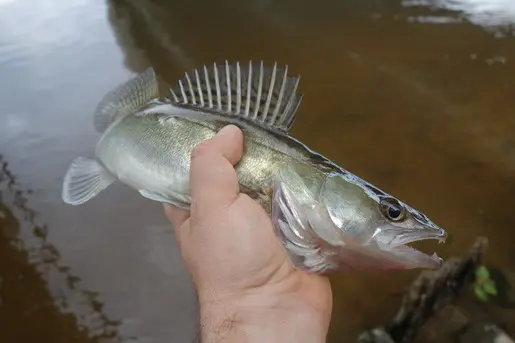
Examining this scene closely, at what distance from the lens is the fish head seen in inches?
62.4

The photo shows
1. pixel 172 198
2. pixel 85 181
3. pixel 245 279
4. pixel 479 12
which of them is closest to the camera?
pixel 245 279

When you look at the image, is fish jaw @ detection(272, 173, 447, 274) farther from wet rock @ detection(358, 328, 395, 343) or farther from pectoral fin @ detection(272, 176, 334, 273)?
wet rock @ detection(358, 328, 395, 343)

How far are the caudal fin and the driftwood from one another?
1.55m

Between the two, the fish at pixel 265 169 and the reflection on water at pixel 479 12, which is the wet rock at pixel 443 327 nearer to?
the fish at pixel 265 169

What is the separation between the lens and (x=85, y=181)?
7.68ft

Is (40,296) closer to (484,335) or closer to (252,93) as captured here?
(252,93)

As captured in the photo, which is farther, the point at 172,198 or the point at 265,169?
the point at 172,198

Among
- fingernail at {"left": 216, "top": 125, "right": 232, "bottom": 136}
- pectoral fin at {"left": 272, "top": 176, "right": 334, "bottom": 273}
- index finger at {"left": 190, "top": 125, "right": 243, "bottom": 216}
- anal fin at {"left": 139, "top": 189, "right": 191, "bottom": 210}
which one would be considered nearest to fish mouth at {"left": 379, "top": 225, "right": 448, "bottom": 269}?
pectoral fin at {"left": 272, "top": 176, "right": 334, "bottom": 273}

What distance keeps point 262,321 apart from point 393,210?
0.46 m

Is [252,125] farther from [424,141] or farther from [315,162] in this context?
[424,141]

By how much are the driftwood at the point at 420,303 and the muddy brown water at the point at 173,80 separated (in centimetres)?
20

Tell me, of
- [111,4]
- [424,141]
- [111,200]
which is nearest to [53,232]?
[111,200]

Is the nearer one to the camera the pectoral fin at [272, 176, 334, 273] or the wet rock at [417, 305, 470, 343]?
the pectoral fin at [272, 176, 334, 273]

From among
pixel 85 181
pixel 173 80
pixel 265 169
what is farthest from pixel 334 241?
pixel 173 80
